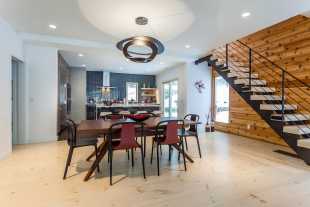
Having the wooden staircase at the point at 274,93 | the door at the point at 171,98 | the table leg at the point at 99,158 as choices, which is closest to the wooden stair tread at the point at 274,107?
the wooden staircase at the point at 274,93

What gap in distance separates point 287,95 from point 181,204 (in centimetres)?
412

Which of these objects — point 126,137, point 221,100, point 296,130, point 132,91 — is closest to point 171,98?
point 221,100

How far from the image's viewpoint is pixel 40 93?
4.89m

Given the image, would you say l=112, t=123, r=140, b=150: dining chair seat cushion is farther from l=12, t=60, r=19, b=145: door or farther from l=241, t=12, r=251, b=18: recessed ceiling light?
l=12, t=60, r=19, b=145: door

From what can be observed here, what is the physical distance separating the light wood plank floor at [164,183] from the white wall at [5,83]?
1.11 feet

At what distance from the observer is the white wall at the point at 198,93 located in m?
6.48

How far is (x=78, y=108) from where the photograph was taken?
848cm

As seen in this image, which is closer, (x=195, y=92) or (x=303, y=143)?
(x=303, y=143)

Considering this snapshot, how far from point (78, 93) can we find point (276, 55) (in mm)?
7628

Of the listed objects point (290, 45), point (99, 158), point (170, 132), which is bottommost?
point (99, 158)

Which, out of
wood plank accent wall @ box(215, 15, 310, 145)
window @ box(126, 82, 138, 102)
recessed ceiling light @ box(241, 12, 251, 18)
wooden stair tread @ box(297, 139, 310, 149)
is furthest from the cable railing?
window @ box(126, 82, 138, 102)

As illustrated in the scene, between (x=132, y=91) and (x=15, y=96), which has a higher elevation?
(x=132, y=91)

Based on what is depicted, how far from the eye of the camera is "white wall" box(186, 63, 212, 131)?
6484 millimetres

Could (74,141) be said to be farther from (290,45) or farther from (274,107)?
(290,45)
